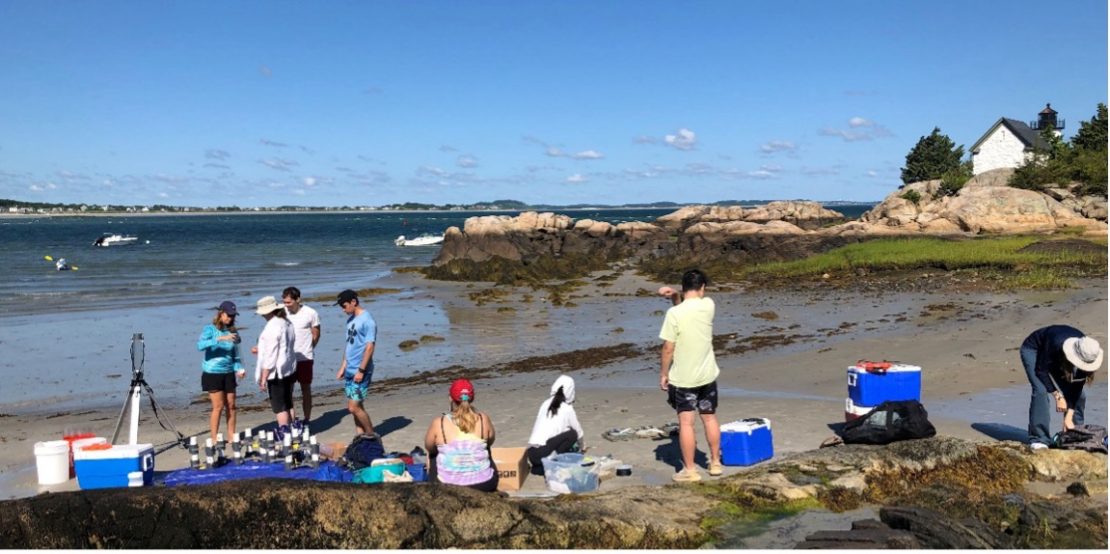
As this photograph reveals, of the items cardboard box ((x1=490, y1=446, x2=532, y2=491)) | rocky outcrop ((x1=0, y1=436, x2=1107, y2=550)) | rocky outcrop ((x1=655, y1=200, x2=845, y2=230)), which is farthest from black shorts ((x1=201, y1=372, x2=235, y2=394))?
rocky outcrop ((x1=655, y1=200, x2=845, y2=230))

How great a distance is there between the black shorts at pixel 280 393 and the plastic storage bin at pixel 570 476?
345 centimetres

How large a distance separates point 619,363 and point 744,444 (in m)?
7.87

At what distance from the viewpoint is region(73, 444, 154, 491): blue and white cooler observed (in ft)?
26.5

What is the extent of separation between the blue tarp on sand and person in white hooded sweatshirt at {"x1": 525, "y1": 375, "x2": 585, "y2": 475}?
183 cm

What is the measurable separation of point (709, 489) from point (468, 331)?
14835 millimetres

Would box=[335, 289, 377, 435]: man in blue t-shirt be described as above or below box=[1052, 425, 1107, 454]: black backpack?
above

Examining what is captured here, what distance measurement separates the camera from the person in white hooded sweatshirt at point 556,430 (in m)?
8.98

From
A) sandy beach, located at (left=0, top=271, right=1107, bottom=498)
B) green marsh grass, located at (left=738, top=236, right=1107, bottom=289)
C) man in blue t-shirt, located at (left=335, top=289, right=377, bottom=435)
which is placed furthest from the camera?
green marsh grass, located at (left=738, top=236, right=1107, bottom=289)

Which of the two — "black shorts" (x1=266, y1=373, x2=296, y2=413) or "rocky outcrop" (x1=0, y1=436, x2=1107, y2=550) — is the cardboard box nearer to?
"rocky outcrop" (x1=0, y1=436, x2=1107, y2=550)

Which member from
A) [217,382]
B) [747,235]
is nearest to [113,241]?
[747,235]

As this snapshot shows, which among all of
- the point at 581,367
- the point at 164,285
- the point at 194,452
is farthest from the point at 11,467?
the point at 164,285

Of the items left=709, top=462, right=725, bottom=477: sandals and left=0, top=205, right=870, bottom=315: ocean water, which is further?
left=0, top=205, right=870, bottom=315: ocean water

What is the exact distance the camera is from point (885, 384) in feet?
31.0

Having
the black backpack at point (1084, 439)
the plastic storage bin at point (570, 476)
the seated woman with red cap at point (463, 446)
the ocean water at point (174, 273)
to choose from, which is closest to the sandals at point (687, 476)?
the plastic storage bin at point (570, 476)
